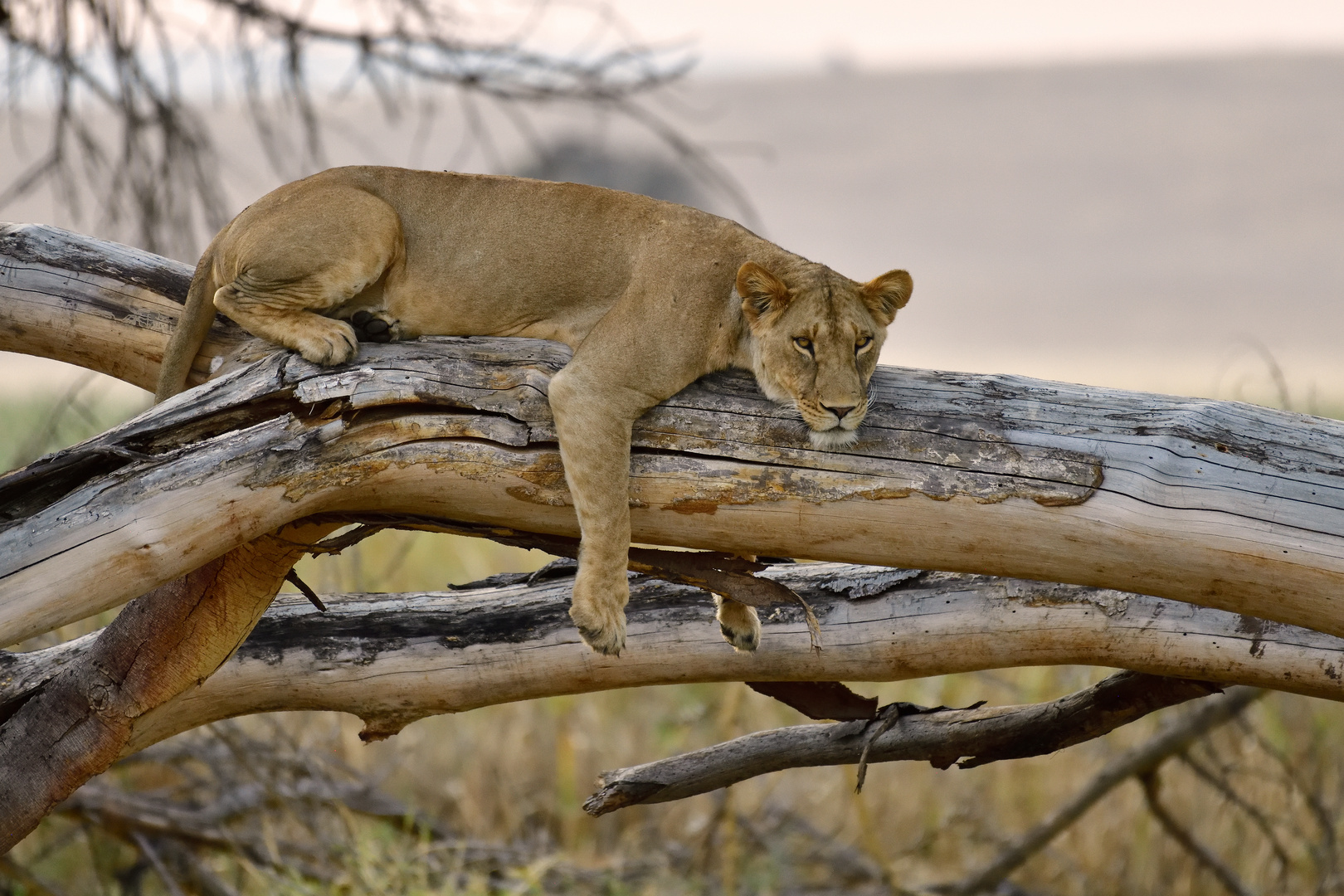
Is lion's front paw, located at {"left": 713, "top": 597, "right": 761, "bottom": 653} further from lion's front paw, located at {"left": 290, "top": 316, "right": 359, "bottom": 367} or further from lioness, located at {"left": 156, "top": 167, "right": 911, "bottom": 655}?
lion's front paw, located at {"left": 290, "top": 316, "right": 359, "bottom": 367}

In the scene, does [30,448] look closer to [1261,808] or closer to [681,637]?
[681,637]

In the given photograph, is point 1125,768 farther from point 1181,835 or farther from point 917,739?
point 917,739

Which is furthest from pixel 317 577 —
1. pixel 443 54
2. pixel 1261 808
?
pixel 1261 808

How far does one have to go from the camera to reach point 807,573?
334 centimetres

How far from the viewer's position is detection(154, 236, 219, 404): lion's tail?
3195mm

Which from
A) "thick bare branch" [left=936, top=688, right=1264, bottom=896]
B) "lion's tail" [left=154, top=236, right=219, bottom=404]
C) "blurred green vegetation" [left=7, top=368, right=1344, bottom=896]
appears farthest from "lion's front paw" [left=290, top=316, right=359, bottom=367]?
"thick bare branch" [left=936, top=688, right=1264, bottom=896]

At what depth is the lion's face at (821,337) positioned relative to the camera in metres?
2.70

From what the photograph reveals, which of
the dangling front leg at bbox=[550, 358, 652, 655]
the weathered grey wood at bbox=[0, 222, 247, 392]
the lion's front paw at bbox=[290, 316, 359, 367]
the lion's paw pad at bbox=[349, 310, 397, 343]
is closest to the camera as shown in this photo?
the dangling front leg at bbox=[550, 358, 652, 655]

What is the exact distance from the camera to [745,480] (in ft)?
8.80

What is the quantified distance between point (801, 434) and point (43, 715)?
2.14 meters

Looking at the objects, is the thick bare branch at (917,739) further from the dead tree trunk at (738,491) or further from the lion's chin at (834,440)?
the lion's chin at (834,440)

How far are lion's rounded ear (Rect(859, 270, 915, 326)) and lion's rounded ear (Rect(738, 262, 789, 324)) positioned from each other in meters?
0.25

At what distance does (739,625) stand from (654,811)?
165 inches

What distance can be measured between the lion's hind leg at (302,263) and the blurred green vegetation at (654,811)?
6.37ft
